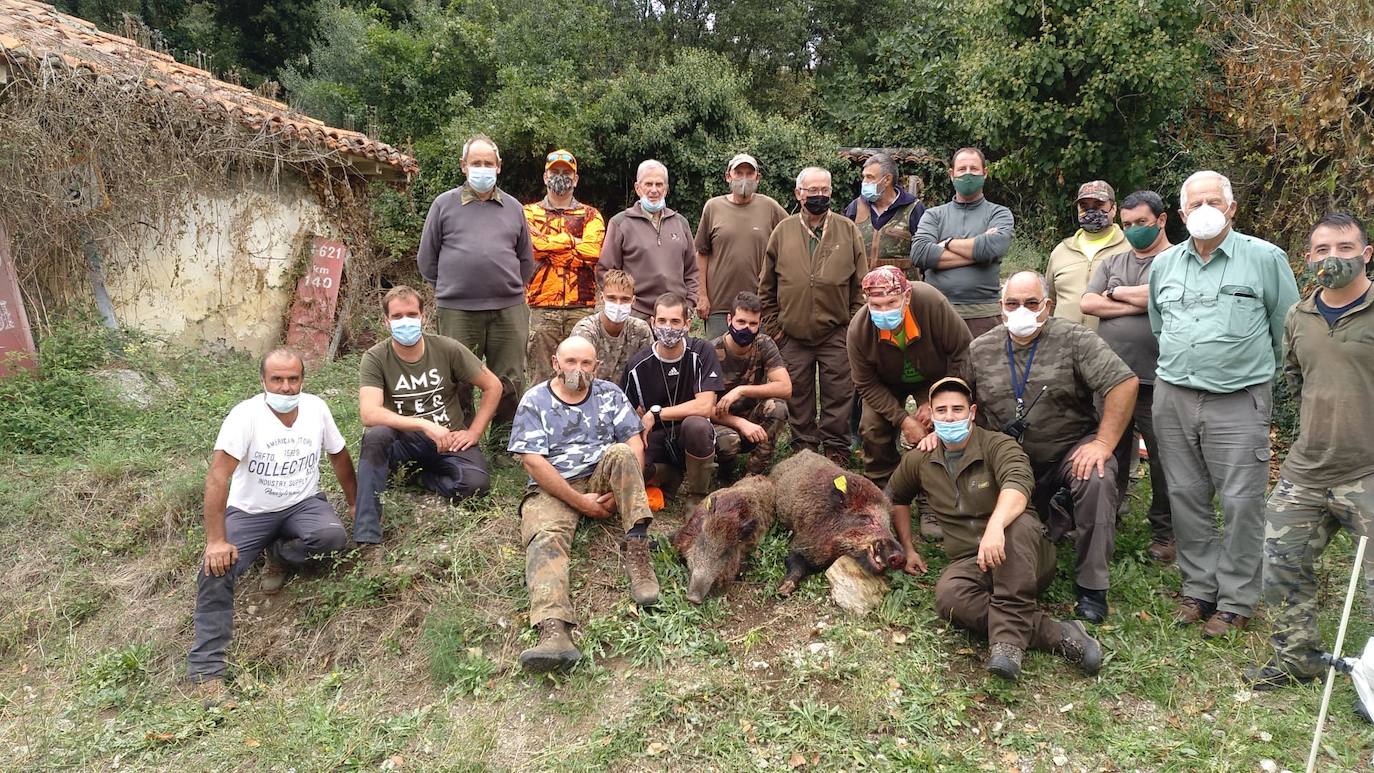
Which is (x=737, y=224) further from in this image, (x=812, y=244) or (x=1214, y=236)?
(x=1214, y=236)

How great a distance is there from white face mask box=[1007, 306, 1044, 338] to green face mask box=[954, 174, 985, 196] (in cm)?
160

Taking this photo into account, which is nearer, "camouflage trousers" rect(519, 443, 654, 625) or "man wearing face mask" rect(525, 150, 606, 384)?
"camouflage trousers" rect(519, 443, 654, 625)

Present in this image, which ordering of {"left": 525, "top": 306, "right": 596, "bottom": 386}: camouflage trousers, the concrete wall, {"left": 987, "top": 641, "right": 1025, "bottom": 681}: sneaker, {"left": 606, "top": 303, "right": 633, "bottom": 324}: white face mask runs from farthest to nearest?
1. the concrete wall
2. {"left": 525, "top": 306, "right": 596, "bottom": 386}: camouflage trousers
3. {"left": 606, "top": 303, "right": 633, "bottom": 324}: white face mask
4. {"left": 987, "top": 641, "right": 1025, "bottom": 681}: sneaker

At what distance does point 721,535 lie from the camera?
482 cm

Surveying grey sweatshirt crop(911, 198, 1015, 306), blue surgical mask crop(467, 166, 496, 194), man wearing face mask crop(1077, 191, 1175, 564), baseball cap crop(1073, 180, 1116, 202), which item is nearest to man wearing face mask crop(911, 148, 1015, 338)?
grey sweatshirt crop(911, 198, 1015, 306)

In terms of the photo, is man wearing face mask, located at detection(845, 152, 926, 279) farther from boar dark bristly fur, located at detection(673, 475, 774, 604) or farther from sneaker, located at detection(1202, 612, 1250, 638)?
sneaker, located at detection(1202, 612, 1250, 638)

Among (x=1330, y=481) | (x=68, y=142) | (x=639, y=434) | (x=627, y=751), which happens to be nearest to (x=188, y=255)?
(x=68, y=142)

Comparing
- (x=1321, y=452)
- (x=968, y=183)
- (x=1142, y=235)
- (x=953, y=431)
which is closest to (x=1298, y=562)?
(x=1321, y=452)

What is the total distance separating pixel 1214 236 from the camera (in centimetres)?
425

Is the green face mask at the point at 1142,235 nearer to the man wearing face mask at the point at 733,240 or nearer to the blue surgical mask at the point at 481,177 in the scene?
the man wearing face mask at the point at 733,240

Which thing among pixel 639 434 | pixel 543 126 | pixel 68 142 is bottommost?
pixel 639 434

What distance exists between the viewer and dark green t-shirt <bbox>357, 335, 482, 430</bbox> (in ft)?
17.4

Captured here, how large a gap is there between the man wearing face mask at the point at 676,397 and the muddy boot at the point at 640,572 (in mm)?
737

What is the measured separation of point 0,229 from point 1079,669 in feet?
31.0
